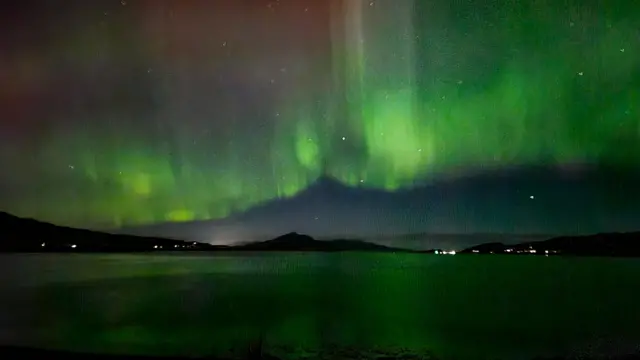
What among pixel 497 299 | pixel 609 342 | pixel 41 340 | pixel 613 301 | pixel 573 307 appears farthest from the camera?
pixel 497 299

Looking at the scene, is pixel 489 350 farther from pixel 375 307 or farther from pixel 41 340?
pixel 375 307

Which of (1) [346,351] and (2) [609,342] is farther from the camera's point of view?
(2) [609,342]

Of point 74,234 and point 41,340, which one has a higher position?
point 74,234

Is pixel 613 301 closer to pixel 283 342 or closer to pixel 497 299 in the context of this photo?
pixel 497 299

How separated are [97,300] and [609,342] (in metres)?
40.6

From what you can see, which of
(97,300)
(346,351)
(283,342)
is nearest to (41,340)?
(283,342)

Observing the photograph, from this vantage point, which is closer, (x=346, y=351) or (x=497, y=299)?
(x=346, y=351)

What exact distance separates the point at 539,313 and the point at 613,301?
495 inches

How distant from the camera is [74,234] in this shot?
587 ft

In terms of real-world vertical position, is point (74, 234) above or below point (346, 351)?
above

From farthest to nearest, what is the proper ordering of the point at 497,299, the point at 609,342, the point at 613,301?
the point at 497,299, the point at 613,301, the point at 609,342

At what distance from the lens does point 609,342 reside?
29.6 meters

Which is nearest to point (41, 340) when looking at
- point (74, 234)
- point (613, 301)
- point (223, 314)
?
point (223, 314)

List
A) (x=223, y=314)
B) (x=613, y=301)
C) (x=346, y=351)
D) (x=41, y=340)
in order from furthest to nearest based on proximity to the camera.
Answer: (x=613, y=301) → (x=223, y=314) → (x=41, y=340) → (x=346, y=351)
